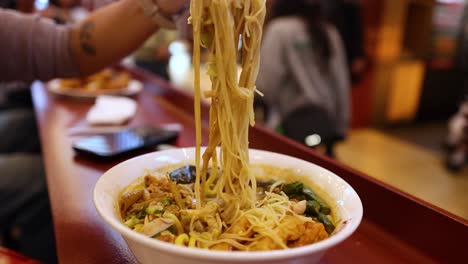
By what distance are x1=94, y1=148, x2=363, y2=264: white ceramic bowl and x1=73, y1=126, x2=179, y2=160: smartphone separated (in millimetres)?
351

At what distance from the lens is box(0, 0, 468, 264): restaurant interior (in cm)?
77

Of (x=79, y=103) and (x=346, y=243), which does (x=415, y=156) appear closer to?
(x=79, y=103)

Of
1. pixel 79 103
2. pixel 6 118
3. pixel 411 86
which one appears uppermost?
pixel 79 103

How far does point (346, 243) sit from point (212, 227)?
0.28 meters

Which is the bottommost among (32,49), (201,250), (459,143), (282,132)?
(459,143)

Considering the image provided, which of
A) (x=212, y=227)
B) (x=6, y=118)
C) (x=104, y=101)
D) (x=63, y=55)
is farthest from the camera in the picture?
(x=6, y=118)

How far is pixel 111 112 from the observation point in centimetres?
161

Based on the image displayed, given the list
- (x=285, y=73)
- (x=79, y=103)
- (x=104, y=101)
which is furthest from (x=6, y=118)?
(x=285, y=73)

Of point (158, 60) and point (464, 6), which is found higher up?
→ point (464, 6)

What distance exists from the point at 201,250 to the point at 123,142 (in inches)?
30.3

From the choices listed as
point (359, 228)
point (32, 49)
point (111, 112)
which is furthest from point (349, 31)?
point (359, 228)

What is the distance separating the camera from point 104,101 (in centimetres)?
172

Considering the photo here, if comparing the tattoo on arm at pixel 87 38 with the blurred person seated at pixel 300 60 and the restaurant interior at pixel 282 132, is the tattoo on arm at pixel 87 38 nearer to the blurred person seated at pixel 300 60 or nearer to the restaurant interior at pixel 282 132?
the restaurant interior at pixel 282 132

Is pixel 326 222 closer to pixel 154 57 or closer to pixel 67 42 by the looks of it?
pixel 67 42
